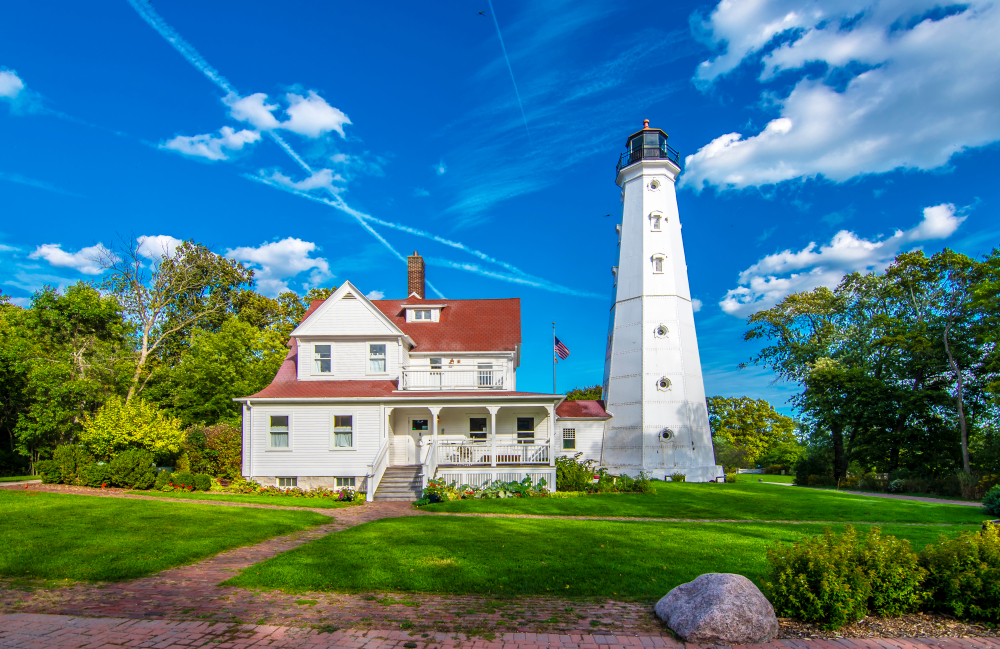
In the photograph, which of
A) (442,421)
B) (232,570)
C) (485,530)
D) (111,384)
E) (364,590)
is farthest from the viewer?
(111,384)

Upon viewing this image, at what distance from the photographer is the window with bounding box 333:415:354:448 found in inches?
800

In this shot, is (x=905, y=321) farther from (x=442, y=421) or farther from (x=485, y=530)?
(x=485, y=530)

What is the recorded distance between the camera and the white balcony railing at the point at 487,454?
20.3 m

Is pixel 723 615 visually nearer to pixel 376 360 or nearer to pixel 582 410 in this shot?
pixel 376 360

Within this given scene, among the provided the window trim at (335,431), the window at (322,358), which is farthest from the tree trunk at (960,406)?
the window at (322,358)

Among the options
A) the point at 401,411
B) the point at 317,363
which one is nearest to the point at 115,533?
the point at 401,411

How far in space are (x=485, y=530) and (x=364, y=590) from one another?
192 inches

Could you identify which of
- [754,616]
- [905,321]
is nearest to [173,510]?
[754,616]

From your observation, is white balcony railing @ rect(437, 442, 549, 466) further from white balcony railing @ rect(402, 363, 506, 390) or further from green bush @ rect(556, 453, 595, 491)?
white balcony railing @ rect(402, 363, 506, 390)

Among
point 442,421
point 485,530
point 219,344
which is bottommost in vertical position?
point 485,530

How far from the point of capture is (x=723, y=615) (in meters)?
5.82

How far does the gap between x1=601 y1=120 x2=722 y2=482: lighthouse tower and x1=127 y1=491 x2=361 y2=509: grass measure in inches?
543

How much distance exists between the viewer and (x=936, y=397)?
91.7 ft

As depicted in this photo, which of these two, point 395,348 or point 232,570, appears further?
point 395,348
